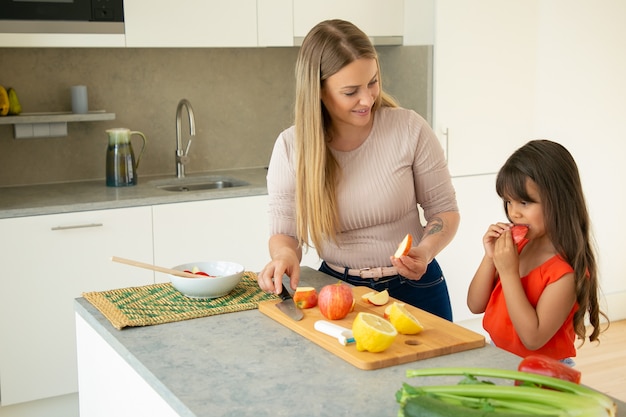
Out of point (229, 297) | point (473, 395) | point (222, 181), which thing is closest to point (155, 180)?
point (222, 181)

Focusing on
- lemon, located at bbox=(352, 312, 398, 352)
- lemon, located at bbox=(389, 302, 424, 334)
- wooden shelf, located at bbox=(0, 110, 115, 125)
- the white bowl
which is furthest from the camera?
wooden shelf, located at bbox=(0, 110, 115, 125)

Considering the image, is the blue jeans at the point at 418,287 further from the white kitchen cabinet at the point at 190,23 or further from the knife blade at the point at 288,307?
the white kitchen cabinet at the point at 190,23

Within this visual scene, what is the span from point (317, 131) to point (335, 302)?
2.01 ft

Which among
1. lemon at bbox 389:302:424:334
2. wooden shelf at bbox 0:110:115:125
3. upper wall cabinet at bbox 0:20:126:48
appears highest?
upper wall cabinet at bbox 0:20:126:48

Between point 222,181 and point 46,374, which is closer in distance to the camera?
point 46,374

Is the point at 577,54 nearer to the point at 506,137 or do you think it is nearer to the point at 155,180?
the point at 506,137

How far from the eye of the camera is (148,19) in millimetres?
3539

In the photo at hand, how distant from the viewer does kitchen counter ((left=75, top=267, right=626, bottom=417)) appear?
1467 mm

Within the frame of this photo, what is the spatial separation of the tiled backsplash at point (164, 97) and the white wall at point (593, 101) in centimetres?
72

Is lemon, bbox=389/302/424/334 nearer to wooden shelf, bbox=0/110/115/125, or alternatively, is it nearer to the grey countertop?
the grey countertop

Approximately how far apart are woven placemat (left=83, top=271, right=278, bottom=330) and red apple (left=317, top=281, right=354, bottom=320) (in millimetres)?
228

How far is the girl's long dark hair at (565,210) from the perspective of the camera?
200 centimetres

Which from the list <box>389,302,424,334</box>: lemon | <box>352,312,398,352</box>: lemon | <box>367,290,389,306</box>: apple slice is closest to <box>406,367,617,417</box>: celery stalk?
<box>352,312,398,352</box>: lemon

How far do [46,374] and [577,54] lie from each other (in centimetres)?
291
